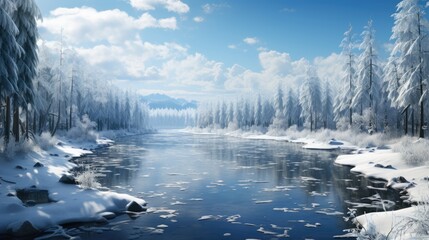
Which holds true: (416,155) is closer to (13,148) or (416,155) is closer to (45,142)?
(13,148)

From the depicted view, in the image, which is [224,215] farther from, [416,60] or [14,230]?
[416,60]

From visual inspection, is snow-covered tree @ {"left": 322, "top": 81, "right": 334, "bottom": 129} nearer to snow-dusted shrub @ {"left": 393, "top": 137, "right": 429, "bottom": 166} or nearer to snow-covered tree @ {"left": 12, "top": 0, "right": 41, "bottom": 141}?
snow-dusted shrub @ {"left": 393, "top": 137, "right": 429, "bottom": 166}

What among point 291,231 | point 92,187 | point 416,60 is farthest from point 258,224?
point 416,60

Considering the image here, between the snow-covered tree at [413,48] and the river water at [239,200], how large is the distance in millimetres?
10964

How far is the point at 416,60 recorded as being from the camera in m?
31.1

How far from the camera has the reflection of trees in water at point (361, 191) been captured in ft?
48.0

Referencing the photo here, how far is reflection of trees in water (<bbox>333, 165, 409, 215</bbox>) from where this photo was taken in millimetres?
14631

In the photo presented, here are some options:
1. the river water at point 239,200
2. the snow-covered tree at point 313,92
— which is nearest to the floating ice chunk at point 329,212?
the river water at point 239,200

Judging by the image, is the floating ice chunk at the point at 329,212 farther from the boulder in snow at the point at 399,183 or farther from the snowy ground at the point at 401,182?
the boulder in snow at the point at 399,183

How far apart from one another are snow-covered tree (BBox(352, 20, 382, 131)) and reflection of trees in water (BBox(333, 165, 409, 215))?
23773 millimetres

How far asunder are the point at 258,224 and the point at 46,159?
60.9 ft

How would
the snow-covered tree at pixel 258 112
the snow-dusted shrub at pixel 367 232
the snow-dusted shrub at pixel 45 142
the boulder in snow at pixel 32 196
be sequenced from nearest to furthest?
the snow-dusted shrub at pixel 367 232
the boulder in snow at pixel 32 196
the snow-dusted shrub at pixel 45 142
the snow-covered tree at pixel 258 112

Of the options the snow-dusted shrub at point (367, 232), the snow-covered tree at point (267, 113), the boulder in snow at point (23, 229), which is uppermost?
the snow-covered tree at point (267, 113)

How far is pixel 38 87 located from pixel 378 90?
41148 mm
